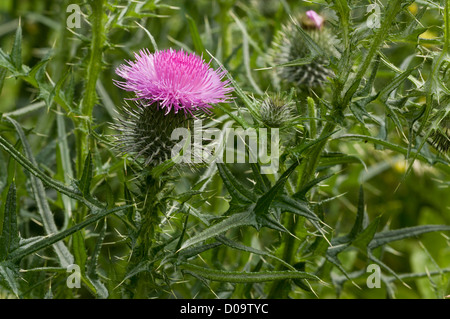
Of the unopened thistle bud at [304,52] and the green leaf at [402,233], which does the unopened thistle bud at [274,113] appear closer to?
the green leaf at [402,233]

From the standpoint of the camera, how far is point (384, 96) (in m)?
1.78

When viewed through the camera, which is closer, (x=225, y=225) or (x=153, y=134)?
(x=225, y=225)

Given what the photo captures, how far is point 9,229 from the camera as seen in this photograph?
1764mm

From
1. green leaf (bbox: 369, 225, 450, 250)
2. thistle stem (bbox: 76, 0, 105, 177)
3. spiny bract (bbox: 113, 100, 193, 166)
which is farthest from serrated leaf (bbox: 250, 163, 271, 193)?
thistle stem (bbox: 76, 0, 105, 177)

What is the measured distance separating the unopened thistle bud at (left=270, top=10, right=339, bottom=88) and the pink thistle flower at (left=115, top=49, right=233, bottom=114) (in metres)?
1.01

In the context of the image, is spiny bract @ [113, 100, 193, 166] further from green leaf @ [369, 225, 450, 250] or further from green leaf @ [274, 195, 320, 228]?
green leaf @ [369, 225, 450, 250]

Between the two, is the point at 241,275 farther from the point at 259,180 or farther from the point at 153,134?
the point at 153,134

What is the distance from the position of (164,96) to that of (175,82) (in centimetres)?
6

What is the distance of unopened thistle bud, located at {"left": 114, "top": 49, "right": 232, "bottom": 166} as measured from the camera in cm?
178

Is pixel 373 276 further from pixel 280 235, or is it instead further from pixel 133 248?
pixel 133 248

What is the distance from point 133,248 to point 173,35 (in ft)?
8.06

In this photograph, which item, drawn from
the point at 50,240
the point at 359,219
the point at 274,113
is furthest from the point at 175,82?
the point at 359,219

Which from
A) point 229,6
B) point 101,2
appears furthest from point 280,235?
point 229,6

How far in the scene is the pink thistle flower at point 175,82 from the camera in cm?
178
